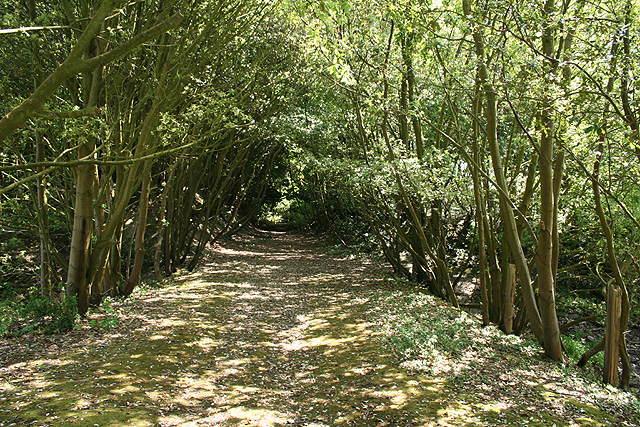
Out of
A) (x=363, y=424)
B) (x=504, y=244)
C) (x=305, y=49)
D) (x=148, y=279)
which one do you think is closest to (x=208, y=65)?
(x=305, y=49)

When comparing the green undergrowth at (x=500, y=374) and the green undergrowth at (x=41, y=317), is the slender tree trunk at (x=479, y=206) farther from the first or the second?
the green undergrowth at (x=41, y=317)

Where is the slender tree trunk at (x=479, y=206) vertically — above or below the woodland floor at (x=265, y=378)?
above

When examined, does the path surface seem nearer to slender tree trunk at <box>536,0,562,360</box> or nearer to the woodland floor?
the woodland floor

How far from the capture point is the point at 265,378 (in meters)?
6.34

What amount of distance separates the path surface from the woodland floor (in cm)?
2

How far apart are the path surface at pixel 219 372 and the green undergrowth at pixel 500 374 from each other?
439 millimetres

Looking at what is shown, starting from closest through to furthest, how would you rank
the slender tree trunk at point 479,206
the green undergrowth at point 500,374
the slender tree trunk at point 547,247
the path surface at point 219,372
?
the path surface at point 219,372
the green undergrowth at point 500,374
the slender tree trunk at point 547,247
the slender tree trunk at point 479,206

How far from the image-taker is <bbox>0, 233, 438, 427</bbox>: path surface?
482 cm

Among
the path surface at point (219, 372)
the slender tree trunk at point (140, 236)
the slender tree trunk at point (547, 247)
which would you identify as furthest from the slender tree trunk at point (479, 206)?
the slender tree trunk at point (140, 236)

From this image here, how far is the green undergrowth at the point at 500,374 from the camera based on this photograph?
203 inches

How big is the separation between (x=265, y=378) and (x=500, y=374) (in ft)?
10.6

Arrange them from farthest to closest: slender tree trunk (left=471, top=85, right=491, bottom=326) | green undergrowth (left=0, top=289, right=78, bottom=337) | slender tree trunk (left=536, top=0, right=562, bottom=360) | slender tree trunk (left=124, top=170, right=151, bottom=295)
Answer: slender tree trunk (left=124, top=170, right=151, bottom=295) → slender tree trunk (left=471, top=85, right=491, bottom=326) → green undergrowth (left=0, top=289, right=78, bottom=337) → slender tree trunk (left=536, top=0, right=562, bottom=360)

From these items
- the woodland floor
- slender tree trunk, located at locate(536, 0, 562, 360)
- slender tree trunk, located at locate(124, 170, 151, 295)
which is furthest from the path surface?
slender tree trunk, located at locate(536, 0, 562, 360)

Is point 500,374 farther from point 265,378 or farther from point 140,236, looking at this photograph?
point 140,236
